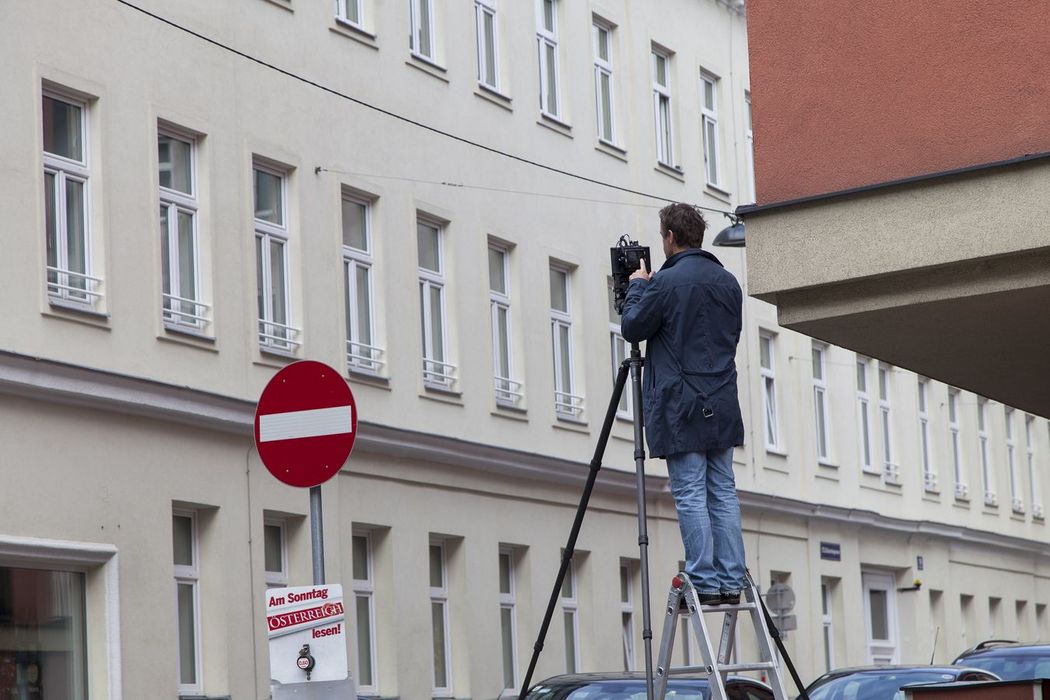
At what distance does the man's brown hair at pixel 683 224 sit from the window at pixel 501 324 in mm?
16586

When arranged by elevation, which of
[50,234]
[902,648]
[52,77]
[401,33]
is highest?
[401,33]

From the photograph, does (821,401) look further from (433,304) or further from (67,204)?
(67,204)

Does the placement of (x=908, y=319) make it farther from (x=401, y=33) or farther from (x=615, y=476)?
(x=615, y=476)

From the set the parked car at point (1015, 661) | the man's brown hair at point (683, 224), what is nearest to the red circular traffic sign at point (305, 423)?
the man's brown hair at point (683, 224)

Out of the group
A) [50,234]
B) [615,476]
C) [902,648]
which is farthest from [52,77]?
[902,648]

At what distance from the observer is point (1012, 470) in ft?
156

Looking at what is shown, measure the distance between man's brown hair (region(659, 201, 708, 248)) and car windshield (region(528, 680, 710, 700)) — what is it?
154 inches

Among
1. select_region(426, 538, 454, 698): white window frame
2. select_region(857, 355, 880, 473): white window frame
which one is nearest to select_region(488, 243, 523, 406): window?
select_region(426, 538, 454, 698): white window frame

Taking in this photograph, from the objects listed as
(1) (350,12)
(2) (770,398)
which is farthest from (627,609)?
(1) (350,12)

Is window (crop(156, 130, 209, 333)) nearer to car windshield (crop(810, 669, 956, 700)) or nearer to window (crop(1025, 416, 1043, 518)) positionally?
car windshield (crop(810, 669, 956, 700))

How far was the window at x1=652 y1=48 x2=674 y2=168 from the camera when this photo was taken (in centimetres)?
3262

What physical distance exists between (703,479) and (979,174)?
2004 millimetres

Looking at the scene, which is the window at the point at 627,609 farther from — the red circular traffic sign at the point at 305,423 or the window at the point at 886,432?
the red circular traffic sign at the point at 305,423

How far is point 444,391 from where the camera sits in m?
25.4
